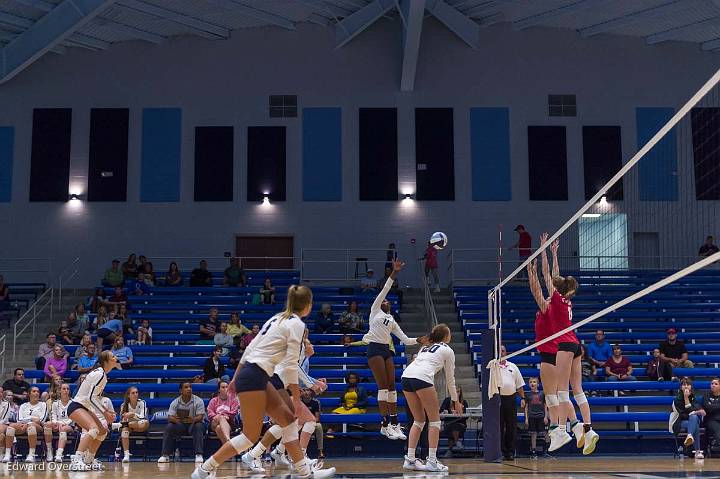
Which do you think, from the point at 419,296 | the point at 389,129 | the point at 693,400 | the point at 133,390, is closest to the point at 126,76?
the point at 389,129

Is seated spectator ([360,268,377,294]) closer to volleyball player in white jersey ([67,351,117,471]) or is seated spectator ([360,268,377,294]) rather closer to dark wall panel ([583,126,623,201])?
dark wall panel ([583,126,623,201])

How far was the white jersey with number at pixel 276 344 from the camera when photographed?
916 centimetres

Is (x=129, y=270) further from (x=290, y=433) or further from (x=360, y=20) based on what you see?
(x=290, y=433)

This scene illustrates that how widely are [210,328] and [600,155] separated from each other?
14630 millimetres

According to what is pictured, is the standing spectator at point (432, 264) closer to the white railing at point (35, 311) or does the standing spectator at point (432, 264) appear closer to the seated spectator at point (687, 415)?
the seated spectator at point (687, 415)

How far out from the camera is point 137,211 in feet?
99.7

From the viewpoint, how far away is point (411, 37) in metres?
27.2

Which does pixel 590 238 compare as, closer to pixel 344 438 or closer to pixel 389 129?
pixel 389 129

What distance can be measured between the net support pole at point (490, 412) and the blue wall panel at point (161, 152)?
17.4 meters

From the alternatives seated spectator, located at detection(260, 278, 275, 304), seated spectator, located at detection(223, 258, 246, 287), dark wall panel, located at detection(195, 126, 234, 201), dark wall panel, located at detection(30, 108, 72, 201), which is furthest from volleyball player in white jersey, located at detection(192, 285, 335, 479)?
dark wall panel, located at detection(30, 108, 72, 201)

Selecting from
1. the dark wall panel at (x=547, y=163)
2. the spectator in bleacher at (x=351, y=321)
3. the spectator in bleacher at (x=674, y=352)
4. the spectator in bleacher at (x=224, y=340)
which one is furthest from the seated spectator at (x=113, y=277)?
the spectator in bleacher at (x=674, y=352)

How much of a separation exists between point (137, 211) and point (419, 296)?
9.72 meters

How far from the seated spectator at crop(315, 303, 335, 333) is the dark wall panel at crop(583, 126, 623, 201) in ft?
35.6

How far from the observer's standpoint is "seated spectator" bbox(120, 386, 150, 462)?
59.5 feet
